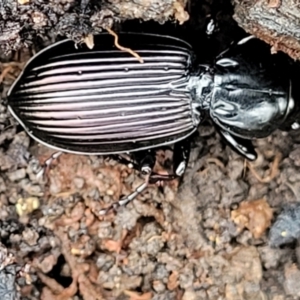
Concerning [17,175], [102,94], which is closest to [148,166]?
[102,94]

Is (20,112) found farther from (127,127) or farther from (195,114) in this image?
(195,114)

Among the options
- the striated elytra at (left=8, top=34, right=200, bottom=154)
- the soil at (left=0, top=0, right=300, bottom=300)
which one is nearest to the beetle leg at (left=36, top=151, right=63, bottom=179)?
the soil at (left=0, top=0, right=300, bottom=300)

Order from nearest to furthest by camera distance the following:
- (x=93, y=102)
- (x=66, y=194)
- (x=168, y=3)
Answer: (x=168, y=3), (x=93, y=102), (x=66, y=194)

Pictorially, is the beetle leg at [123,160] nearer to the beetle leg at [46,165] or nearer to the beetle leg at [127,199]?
the beetle leg at [127,199]

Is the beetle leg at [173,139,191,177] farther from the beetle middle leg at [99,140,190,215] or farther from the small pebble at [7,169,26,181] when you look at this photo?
the small pebble at [7,169,26,181]

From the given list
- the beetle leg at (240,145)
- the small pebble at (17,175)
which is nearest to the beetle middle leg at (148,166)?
the beetle leg at (240,145)

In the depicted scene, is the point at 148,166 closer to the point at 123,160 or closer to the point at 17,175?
the point at 123,160

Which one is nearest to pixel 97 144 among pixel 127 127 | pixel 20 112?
pixel 127 127
